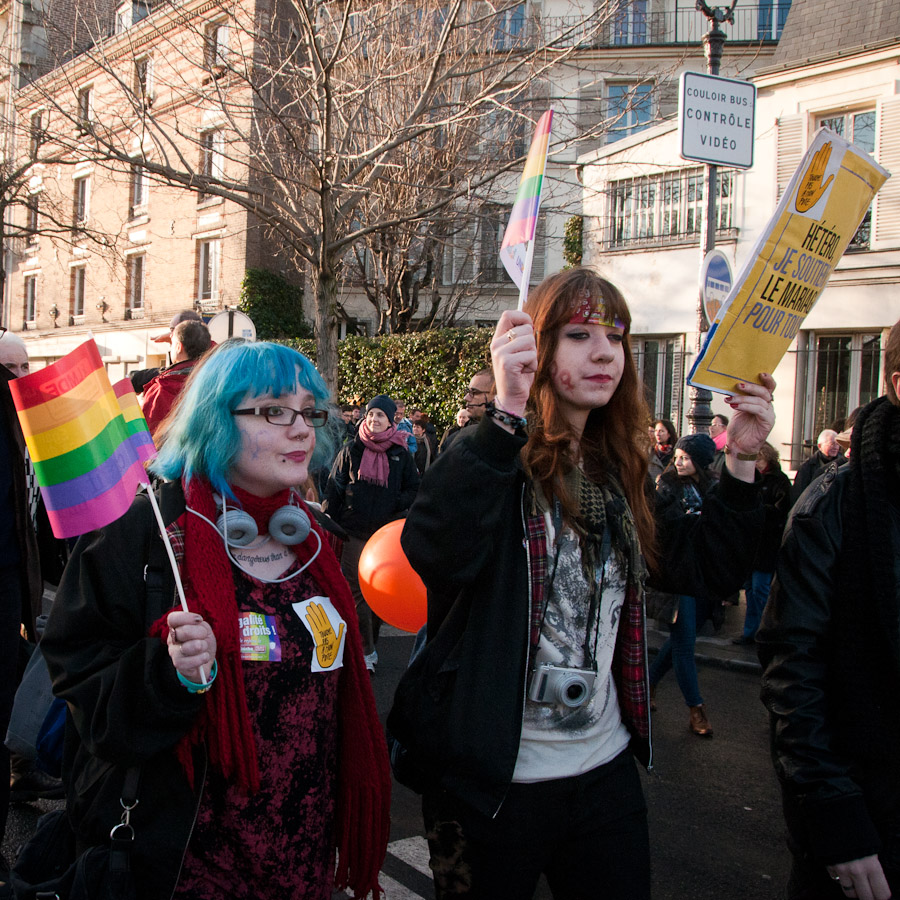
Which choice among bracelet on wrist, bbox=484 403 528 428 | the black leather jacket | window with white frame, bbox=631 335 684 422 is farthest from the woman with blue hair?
window with white frame, bbox=631 335 684 422

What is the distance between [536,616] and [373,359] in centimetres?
1626

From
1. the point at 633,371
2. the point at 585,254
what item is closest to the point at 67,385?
the point at 633,371

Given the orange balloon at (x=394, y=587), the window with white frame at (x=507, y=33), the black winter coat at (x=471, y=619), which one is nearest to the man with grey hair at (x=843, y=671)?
the black winter coat at (x=471, y=619)

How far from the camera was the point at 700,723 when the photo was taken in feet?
17.1

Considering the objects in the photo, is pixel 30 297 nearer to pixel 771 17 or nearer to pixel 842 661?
pixel 771 17

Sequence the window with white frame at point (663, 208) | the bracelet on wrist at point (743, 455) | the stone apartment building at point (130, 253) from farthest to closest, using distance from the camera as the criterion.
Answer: the stone apartment building at point (130, 253), the window with white frame at point (663, 208), the bracelet on wrist at point (743, 455)

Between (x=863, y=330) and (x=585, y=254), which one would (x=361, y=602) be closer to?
(x=863, y=330)

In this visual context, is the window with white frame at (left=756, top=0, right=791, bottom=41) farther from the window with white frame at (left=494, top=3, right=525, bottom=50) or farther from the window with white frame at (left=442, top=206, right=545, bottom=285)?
the window with white frame at (left=442, top=206, right=545, bottom=285)

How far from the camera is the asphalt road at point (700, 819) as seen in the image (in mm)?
3451

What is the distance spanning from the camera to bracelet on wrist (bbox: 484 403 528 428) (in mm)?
1812

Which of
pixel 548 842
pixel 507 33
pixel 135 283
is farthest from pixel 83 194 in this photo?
pixel 548 842

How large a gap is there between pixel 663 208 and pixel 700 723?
14.2m

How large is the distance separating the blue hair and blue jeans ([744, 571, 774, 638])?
6.30m

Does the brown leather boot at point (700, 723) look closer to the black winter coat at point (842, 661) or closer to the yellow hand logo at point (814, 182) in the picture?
the black winter coat at point (842, 661)
